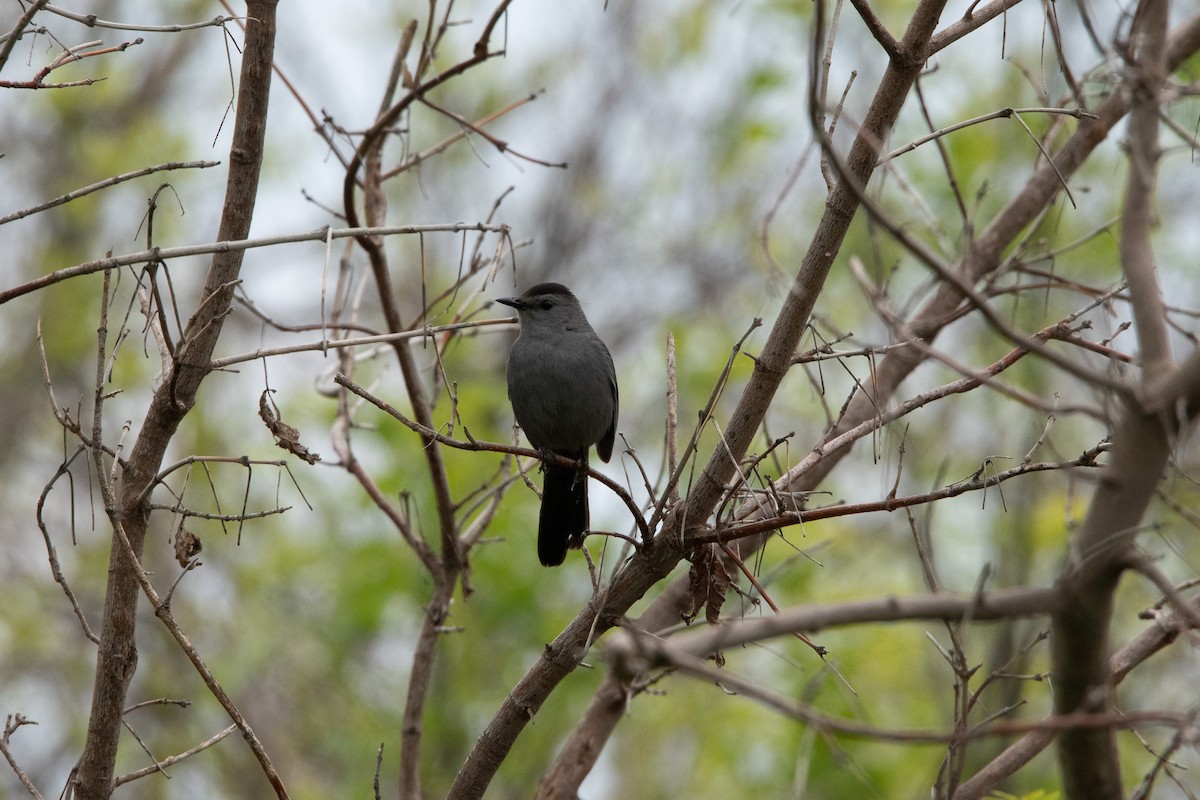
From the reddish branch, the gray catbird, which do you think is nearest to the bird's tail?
the gray catbird

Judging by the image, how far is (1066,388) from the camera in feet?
31.3

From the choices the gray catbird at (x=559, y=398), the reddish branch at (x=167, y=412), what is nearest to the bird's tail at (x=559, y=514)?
the gray catbird at (x=559, y=398)

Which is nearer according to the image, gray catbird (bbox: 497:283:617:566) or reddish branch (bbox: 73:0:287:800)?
reddish branch (bbox: 73:0:287:800)

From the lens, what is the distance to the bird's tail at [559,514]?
17.5ft

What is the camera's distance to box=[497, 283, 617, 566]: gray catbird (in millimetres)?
5426

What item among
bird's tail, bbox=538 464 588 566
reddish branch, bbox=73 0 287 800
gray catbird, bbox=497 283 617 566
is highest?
gray catbird, bbox=497 283 617 566

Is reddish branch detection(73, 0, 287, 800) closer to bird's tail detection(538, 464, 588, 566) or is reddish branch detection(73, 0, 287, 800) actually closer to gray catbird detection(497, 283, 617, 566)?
bird's tail detection(538, 464, 588, 566)

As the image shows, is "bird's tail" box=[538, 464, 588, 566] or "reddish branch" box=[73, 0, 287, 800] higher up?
"bird's tail" box=[538, 464, 588, 566]

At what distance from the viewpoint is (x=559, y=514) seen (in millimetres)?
5367

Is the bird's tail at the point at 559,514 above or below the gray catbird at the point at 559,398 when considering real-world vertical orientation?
below

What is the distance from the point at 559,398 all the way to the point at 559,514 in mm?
657

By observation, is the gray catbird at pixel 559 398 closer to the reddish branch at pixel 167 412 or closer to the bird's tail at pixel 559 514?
the bird's tail at pixel 559 514

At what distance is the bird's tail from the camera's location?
5348 mm

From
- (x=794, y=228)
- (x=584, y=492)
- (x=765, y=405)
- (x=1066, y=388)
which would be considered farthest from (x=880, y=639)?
(x=765, y=405)
